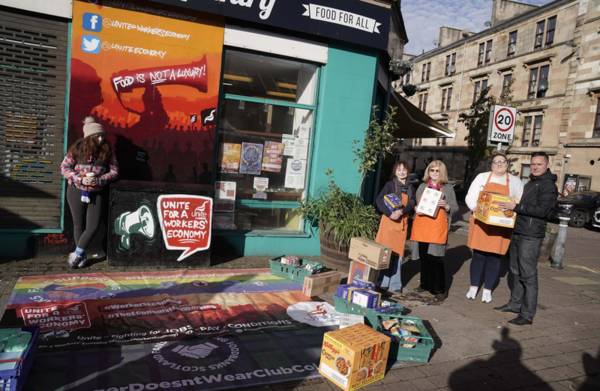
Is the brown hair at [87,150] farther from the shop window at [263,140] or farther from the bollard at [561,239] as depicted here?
the bollard at [561,239]

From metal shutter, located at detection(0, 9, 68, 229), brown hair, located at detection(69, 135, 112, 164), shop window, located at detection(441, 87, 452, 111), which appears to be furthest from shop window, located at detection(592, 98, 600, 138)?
metal shutter, located at detection(0, 9, 68, 229)

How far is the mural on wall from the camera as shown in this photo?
5.89 metres

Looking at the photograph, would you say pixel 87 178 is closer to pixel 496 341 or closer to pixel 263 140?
pixel 263 140

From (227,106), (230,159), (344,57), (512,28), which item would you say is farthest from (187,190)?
(512,28)

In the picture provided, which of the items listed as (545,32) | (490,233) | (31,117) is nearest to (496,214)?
(490,233)

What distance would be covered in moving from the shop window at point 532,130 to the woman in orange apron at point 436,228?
103 ft

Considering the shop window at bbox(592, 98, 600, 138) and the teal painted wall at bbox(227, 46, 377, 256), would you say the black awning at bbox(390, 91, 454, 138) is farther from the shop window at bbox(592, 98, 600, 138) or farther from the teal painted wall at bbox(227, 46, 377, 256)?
the shop window at bbox(592, 98, 600, 138)

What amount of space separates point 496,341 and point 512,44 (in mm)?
38351

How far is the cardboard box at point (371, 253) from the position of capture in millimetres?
5316

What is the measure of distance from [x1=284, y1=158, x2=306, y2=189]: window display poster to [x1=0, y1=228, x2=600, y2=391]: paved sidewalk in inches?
57.7

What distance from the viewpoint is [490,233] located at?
5.69 metres

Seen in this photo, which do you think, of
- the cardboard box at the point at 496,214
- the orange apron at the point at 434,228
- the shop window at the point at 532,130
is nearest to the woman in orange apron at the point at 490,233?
the cardboard box at the point at 496,214

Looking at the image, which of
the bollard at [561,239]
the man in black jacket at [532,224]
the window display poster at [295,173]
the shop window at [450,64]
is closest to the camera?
the man in black jacket at [532,224]

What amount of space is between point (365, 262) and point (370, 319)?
1.44 meters
